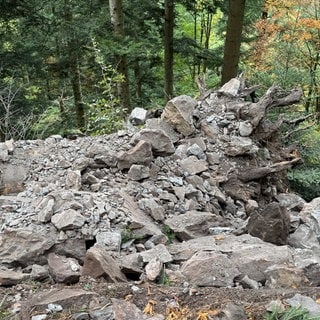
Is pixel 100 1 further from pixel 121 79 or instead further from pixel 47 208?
pixel 47 208

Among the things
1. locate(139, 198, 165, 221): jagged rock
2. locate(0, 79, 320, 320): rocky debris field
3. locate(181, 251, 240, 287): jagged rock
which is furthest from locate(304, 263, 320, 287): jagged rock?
locate(139, 198, 165, 221): jagged rock

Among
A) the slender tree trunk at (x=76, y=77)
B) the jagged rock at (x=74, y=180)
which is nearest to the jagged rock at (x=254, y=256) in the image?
the jagged rock at (x=74, y=180)

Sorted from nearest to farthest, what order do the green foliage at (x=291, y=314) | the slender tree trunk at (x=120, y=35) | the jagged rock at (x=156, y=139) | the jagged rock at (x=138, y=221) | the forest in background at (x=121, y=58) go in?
the green foliage at (x=291, y=314) → the jagged rock at (x=138, y=221) → the jagged rock at (x=156, y=139) → the forest in background at (x=121, y=58) → the slender tree trunk at (x=120, y=35)

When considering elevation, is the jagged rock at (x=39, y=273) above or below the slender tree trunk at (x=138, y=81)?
below

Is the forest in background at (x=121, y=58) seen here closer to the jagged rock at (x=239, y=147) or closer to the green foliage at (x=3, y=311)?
the jagged rock at (x=239, y=147)

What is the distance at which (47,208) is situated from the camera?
438cm

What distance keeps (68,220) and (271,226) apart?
6.54ft

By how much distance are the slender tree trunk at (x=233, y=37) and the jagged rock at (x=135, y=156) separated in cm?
425

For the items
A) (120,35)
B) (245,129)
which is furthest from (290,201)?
→ (120,35)

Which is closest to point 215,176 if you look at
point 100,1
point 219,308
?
point 219,308

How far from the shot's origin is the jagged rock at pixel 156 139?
5.78 m

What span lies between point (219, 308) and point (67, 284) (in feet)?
4.02

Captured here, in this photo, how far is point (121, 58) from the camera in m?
9.91

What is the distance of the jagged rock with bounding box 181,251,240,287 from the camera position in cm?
337
